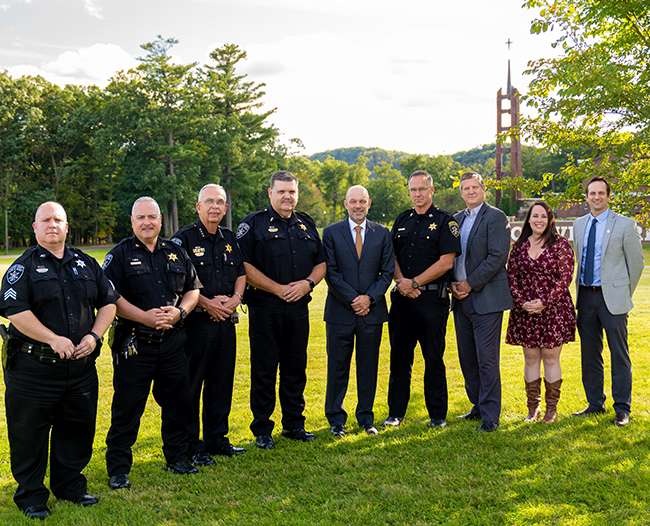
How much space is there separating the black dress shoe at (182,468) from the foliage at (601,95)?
20.8 ft

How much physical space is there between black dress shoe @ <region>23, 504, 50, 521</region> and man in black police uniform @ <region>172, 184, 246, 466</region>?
3.72 ft

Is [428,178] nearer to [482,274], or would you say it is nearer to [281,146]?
[482,274]

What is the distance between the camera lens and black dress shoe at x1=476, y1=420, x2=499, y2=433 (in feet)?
15.3

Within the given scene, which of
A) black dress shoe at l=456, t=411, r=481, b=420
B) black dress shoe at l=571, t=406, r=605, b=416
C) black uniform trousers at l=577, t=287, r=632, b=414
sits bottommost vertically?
black dress shoe at l=456, t=411, r=481, b=420

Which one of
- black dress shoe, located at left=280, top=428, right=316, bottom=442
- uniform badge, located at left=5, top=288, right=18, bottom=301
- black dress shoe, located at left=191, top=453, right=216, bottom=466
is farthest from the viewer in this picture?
black dress shoe, located at left=280, top=428, right=316, bottom=442

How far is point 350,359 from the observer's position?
4.89m

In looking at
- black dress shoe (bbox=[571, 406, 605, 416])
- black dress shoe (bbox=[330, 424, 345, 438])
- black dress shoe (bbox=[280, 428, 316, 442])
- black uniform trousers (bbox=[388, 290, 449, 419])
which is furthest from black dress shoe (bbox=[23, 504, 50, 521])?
black dress shoe (bbox=[571, 406, 605, 416])

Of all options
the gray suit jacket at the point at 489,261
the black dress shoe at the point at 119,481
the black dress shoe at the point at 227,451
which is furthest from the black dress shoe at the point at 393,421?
the black dress shoe at the point at 119,481

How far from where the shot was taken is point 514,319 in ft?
16.3

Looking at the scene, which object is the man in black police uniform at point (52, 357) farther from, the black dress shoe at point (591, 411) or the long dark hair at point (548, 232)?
the black dress shoe at point (591, 411)

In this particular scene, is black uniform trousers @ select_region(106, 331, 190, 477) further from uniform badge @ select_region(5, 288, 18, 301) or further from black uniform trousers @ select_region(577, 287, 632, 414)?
black uniform trousers @ select_region(577, 287, 632, 414)

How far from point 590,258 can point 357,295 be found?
90.1 inches

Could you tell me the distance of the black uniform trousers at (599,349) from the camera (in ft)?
15.8

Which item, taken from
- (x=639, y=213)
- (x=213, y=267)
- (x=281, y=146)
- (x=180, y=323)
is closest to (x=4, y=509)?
(x=180, y=323)
